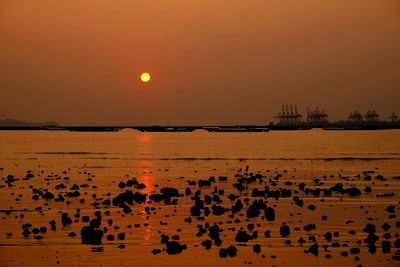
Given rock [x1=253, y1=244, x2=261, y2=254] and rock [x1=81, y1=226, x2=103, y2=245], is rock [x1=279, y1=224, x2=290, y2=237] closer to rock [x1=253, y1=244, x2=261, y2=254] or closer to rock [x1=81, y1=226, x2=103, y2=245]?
rock [x1=253, y1=244, x2=261, y2=254]

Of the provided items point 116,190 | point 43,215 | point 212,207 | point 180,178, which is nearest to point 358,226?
point 212,207

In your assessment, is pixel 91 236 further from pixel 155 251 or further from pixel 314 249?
pixel 314 249

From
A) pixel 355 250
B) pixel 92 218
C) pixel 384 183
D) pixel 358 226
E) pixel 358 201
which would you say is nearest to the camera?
pixel 355 250

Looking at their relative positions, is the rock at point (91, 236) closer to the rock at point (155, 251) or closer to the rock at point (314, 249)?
the rock at point (155, 251)

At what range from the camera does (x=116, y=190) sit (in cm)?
5559

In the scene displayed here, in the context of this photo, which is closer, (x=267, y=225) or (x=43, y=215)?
(x=267, y=225)

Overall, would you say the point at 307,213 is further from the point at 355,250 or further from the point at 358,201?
the point at 355,250

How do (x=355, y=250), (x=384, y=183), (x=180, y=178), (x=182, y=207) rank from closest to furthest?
(x=355, y=250) → (x=182, y=207) → (x=384, y=183) → (x=180, y=178)

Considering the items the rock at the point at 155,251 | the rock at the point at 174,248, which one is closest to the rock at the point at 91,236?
the rock at the point at 155,251

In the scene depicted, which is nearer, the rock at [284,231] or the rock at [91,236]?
the rock at [91,236]

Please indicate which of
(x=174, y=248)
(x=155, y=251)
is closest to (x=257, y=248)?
(x=174, y=248)

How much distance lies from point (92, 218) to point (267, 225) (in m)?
10.3

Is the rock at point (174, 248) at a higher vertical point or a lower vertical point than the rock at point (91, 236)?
lower

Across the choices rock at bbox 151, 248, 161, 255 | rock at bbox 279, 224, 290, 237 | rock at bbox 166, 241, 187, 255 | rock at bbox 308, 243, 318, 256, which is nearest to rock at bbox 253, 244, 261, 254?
rock at bbox 308, 243, 318, 256
